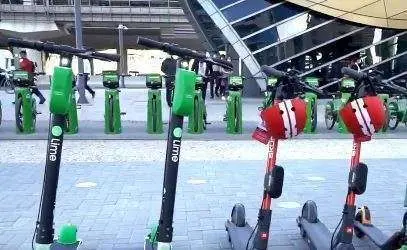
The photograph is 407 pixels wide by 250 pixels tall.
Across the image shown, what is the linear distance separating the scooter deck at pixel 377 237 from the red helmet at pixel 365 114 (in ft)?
2.56

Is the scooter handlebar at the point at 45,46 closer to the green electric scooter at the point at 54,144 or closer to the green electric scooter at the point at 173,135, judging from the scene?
the green electric scooter at the point at 54,144

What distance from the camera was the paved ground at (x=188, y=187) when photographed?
418 cm

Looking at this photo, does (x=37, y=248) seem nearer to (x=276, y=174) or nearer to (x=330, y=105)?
(x=276, y=174)

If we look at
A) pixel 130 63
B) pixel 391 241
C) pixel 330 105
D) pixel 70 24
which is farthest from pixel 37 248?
pixel 130 63

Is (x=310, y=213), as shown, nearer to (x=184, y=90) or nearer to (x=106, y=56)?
(x=184, y=90)

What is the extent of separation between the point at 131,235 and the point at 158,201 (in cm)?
103

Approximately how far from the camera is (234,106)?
914cm

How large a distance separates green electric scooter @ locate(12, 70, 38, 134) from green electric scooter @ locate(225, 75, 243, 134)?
408 centimetres

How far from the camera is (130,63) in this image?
4991cm

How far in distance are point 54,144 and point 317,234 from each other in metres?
2.24

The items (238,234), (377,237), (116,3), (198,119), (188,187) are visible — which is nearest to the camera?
(377,237)

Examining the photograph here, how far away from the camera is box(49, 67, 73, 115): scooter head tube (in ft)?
9.78

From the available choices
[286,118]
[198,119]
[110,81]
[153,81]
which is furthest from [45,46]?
[198,119]

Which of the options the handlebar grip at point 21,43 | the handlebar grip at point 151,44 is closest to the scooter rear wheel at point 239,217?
the handlebar grip at point 151,44
